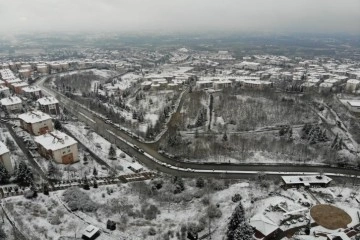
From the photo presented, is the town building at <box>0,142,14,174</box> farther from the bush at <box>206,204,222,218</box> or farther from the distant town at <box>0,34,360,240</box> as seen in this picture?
the bush at <box>206,204,222,218</box>

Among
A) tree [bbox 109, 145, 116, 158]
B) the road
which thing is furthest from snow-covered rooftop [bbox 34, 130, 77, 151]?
the road

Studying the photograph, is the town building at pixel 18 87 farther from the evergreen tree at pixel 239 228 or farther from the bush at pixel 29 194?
the evergreen tree at pixel 239 228

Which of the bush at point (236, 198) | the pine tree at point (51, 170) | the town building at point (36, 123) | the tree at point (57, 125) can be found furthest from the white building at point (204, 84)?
the bush at point (236, 198)

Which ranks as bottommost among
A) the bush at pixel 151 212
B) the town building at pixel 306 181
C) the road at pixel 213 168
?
the road at pixel 213 168

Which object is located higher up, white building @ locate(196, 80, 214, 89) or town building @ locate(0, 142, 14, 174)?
town building @ locate(0, 142, 14, 174)

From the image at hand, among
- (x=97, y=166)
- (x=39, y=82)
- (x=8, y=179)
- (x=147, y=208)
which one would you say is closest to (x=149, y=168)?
(x=97, y=166)

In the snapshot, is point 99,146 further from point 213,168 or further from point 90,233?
point 90,233

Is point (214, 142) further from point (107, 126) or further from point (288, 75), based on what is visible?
point (288, 75)
